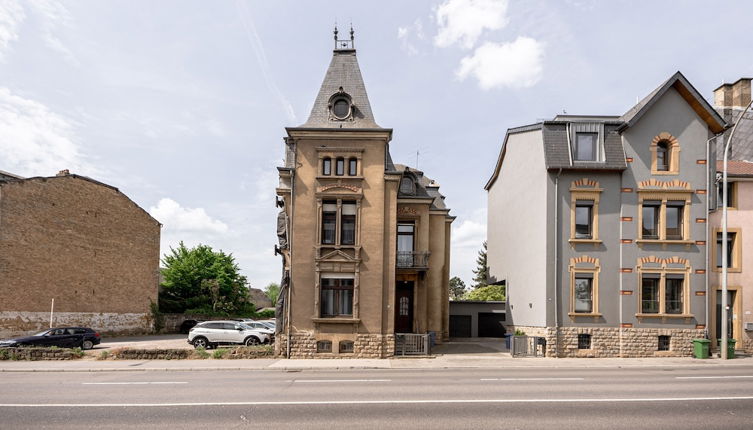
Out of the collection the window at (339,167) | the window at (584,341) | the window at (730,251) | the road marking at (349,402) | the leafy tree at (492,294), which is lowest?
the window at (584,341)

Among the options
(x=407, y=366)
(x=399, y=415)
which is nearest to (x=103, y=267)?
(x=407, y=366)

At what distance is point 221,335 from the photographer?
93.5 ft

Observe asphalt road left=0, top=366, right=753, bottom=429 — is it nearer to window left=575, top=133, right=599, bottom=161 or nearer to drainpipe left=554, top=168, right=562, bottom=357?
drainpipe left=554, top=168, right=562, bottom=357

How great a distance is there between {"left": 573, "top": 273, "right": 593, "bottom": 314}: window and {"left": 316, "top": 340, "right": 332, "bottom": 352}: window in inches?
470

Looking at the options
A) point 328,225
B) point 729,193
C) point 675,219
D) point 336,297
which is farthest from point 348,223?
point 729,193

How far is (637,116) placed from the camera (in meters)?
24.9

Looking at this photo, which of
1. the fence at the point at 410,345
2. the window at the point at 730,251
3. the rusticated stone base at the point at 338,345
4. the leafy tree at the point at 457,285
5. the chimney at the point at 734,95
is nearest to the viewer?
the rusticated stone base at the point at 338,345

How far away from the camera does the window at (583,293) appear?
24.8 metres

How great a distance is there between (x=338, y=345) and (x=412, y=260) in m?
6.17

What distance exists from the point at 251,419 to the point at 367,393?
387cm

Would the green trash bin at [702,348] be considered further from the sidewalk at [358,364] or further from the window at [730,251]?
the window at [730,251]

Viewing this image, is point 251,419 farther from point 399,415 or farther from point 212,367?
point 212,367

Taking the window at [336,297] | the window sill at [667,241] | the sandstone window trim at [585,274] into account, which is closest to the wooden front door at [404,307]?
the window at [336,297]

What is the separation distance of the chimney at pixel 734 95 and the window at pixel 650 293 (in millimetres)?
16135
